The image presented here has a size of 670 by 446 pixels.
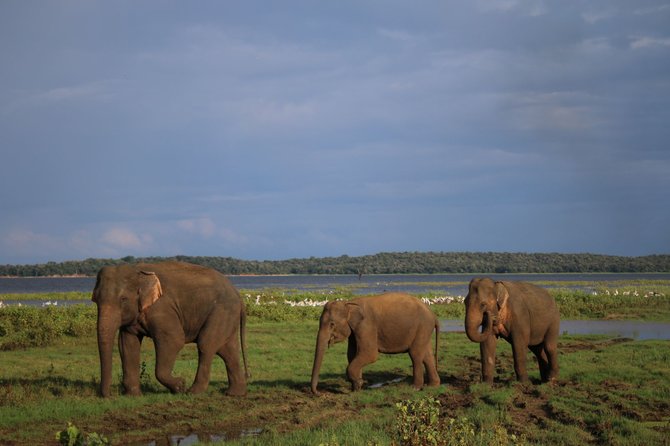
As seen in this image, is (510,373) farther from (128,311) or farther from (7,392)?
(7,392)

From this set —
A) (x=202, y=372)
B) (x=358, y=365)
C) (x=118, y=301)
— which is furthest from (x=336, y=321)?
(x=118, y=301)

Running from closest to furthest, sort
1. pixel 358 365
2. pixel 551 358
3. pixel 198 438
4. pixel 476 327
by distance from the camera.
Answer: pixel 198 438, pixel 358 365, pixel 476 327, pixel 551 358

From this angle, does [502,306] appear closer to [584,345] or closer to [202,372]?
[202,372]

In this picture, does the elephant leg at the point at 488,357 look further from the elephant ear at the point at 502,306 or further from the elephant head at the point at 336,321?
the elephant head at the point at 336,321

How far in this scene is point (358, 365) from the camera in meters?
18.0

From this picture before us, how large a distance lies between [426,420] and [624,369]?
426 inches

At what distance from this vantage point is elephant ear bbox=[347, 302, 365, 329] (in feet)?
59.2

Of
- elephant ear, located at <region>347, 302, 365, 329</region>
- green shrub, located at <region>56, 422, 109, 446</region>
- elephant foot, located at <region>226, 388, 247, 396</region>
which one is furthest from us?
elephant ear, located at <region>347, 302, 365, 329</region>

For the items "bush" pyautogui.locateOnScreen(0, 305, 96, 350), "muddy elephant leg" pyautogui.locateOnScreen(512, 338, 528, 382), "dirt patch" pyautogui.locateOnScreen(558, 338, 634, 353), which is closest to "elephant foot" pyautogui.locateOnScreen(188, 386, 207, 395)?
"muddy elephant leg" pyautogui.locateOnScreen(512, 338, 528, 382)

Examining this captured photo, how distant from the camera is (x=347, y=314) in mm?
18000

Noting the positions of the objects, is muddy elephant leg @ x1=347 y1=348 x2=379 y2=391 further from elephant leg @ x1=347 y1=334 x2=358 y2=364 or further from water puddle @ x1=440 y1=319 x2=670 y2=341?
water puddle @ x1=440 y1=319 x2=670 y2=341

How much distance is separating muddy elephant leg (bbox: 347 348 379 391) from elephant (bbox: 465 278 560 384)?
90.0 inches

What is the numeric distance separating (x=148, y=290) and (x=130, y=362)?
1.57 metres

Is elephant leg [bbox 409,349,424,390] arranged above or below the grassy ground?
above
